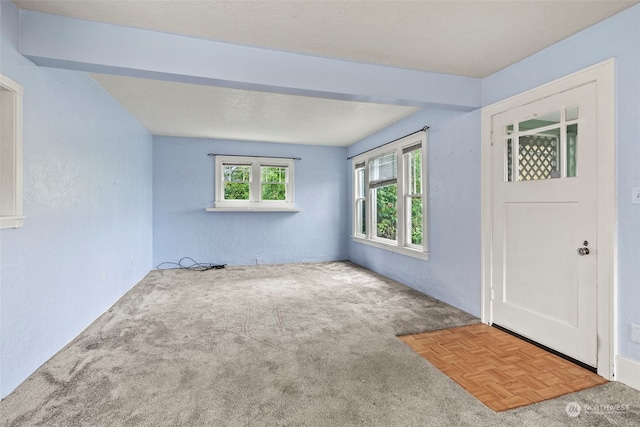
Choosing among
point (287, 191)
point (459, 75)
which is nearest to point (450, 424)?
point (459, 75)

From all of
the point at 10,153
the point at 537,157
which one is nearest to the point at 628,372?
the point at 537,157

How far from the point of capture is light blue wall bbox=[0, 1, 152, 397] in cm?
202

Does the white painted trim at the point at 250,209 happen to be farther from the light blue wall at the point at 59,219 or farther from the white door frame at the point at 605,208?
the white door frame at the point at 605,208

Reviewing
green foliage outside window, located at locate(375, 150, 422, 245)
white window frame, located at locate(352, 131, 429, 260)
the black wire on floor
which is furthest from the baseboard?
the black wire on floor

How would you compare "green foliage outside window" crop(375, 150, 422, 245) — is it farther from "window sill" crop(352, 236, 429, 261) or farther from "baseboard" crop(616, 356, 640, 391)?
"baseboard" crop(616, 356, 640, 391)

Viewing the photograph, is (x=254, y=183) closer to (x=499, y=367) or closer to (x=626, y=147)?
(x=499, y=367)

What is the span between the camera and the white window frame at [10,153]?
1.98 meters

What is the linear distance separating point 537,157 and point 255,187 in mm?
4774

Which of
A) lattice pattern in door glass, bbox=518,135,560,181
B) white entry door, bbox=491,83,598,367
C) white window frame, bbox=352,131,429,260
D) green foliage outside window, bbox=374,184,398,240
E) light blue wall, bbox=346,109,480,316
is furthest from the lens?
green foliage outside window, bbox=374,184,398,240

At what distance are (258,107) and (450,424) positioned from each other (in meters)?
3.80

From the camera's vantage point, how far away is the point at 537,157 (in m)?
2.69

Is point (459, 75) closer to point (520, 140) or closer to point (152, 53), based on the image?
point (520, 140)

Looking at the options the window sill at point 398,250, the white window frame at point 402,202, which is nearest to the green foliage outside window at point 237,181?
the white window frame at point 402,202

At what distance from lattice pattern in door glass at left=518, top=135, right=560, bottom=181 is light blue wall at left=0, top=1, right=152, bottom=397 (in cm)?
382
